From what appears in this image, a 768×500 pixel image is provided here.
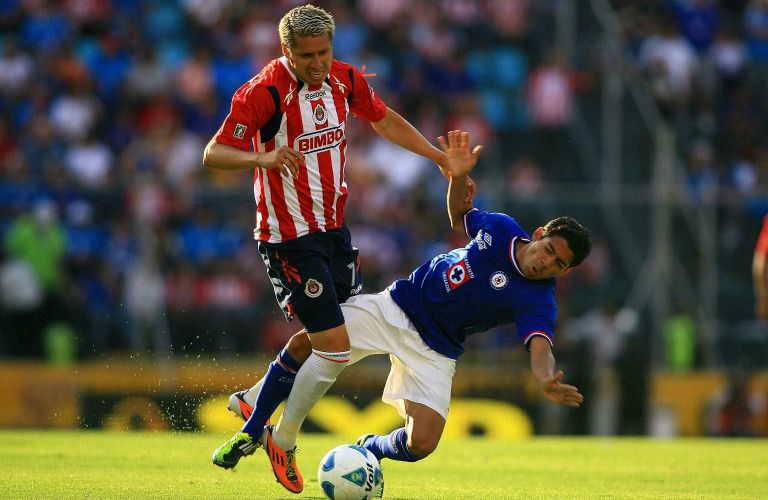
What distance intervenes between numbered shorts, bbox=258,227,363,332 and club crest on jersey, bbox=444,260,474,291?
0.74 m

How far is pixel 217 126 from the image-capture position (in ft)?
59.3

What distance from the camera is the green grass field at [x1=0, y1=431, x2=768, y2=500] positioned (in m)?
7.89

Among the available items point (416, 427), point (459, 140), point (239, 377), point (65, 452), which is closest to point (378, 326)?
point (416, 427)

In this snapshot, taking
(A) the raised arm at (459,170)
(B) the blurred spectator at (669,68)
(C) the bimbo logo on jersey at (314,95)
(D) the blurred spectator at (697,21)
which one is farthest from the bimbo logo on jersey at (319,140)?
(D) the blurred spectator at (697,21)

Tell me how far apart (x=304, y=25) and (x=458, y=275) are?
1.81 meters

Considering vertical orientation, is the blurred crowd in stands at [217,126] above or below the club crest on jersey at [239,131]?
below

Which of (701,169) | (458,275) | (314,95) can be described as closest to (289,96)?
(314,95)

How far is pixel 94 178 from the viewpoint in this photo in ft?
55.2

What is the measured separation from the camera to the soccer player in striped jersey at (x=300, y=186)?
7355mm

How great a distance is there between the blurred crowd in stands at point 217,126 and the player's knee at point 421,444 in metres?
7.51

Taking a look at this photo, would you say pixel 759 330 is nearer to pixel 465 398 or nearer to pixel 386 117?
pixel 465 398

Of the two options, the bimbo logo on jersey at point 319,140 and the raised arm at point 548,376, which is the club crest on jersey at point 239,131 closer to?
the bimbo logo on jersey at point 319,140

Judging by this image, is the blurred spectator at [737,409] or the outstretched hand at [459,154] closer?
the outstretched hand at [459,154]

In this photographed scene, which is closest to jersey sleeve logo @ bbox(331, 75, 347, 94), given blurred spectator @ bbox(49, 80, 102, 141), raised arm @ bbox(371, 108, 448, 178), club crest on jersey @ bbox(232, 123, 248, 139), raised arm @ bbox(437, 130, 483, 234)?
raised arm @ bbox(371, 108, 448, 178)
